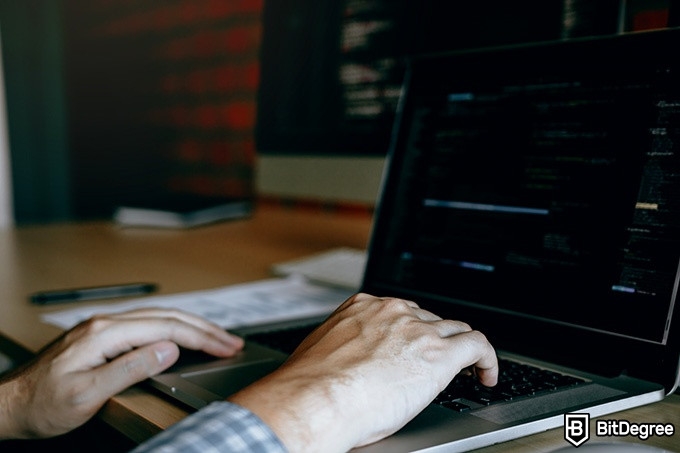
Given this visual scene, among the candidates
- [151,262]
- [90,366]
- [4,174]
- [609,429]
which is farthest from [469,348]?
[4,174]

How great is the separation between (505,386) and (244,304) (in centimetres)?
48

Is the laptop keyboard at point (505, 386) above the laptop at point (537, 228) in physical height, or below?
below

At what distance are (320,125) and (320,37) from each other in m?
0.16

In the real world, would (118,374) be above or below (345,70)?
below

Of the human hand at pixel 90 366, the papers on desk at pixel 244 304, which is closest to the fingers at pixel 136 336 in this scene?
the human hand at pixel 90 366

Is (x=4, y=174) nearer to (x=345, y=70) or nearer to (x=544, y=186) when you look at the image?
(x=345, y=70)

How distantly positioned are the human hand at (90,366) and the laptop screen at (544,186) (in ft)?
0.88

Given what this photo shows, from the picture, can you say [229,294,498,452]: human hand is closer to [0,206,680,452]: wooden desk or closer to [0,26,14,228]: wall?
[0,206,680,452]: wooden desk

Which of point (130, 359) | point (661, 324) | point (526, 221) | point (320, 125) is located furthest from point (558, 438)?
point (320, 125)

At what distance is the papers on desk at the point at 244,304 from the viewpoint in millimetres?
893

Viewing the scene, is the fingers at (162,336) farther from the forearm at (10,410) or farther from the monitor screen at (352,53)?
the monitor screen at (352,53)

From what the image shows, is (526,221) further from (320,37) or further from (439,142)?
(320,37)

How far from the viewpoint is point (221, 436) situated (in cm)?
45

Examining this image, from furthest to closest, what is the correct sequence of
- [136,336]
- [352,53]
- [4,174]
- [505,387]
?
[4,174], [352,53], [136,336], [505,387]
